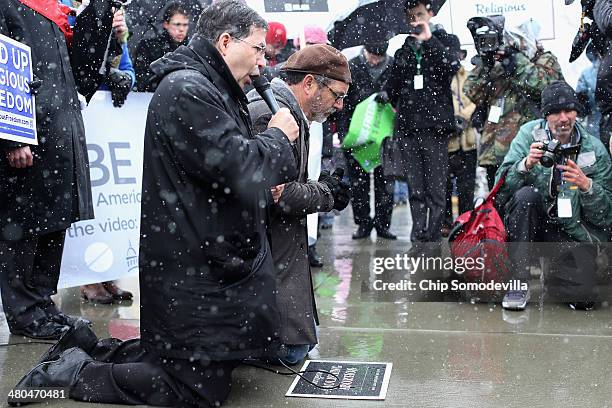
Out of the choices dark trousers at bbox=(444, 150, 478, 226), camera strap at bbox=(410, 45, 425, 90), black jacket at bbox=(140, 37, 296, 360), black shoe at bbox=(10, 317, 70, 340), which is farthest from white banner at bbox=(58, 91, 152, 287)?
dark trousers at bbox=(444, 150, 478, 226)

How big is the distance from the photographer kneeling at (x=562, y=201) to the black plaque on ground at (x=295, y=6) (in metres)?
2.36

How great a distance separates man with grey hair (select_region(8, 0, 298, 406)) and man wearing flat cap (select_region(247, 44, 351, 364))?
1.77 feet

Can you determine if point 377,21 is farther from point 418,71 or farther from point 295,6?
point 295,6

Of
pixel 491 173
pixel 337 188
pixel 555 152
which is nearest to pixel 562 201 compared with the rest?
pixel 555 152

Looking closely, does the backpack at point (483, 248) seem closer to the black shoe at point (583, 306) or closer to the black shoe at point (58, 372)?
the black shoe at point (583, 306)

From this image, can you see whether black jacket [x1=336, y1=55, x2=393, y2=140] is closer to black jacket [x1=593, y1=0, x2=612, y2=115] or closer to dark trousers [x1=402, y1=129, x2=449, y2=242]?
dark trousers [x1=402, y1=129, x2=449, y2=242]

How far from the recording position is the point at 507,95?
7.22 metres

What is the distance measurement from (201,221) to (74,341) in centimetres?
99

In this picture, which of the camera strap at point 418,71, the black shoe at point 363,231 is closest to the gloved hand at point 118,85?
the camera strap at point 418,71

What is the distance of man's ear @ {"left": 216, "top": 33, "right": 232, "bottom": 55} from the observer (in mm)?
3527

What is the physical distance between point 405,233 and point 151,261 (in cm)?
591

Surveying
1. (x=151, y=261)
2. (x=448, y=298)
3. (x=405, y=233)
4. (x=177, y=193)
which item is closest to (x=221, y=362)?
(x=151, y=261)

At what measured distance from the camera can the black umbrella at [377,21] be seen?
23.2 feet

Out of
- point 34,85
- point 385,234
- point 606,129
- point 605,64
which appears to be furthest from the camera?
point 385,234
